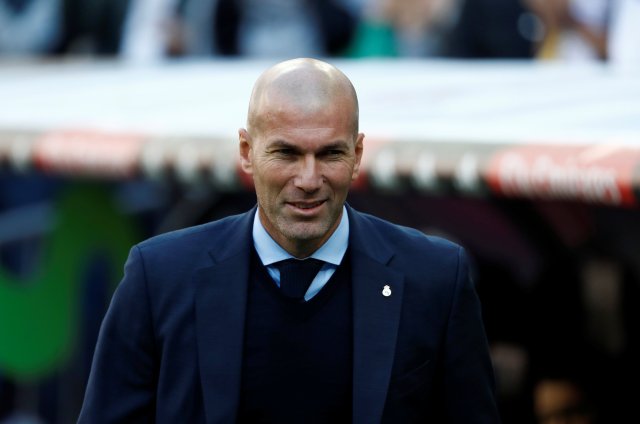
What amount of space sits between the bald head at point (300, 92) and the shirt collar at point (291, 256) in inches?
10.0

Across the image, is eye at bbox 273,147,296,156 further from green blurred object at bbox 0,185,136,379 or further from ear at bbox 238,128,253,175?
green blurred object at bbox 0,185,136,379

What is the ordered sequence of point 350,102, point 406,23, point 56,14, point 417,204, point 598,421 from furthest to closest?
point 56,14 < point 406,23 < point 417,204 < point 598,421 < point 350,102

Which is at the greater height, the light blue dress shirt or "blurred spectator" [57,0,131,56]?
the light blue dress shirt

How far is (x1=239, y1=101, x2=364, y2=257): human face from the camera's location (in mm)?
3082

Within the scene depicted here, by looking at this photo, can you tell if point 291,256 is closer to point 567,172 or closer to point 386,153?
point 567,172

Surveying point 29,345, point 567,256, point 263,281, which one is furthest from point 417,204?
point 263,281

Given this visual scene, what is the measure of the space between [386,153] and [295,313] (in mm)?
2534

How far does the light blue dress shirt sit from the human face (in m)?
0.13

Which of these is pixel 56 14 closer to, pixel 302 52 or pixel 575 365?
pixel 302 52

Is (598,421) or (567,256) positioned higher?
(567,256)

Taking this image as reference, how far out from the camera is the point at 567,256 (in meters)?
6.98

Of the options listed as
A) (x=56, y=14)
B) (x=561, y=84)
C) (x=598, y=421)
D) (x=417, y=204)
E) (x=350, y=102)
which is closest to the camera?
(x=350, y=102)

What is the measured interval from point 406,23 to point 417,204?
1336mm

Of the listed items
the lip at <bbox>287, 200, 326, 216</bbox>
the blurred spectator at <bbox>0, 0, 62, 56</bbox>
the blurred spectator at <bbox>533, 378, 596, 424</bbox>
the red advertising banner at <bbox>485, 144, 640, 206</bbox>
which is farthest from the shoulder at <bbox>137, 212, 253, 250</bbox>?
the blurred spectator at <bbox>0, 0, 62, 56</bbox>
